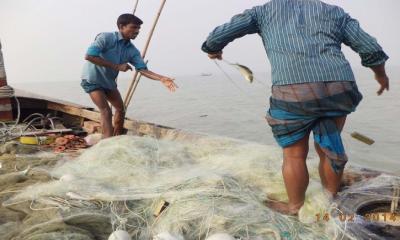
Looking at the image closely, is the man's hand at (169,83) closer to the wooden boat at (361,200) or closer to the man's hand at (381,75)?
the wooden boat at (361,200)

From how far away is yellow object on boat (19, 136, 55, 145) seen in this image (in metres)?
→ 5.71

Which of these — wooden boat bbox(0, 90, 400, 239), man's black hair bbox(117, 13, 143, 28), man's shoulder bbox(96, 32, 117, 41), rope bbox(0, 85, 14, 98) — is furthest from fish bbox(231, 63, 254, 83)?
rope bbox(0, 85, 14, 98)

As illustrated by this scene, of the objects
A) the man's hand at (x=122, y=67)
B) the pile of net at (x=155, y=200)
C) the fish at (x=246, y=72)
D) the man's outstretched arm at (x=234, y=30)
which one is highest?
the man's outstretched arm at (x=234, y=30)

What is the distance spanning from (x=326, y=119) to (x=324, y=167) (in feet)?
1.45

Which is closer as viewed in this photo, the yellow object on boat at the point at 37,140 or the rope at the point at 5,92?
the yellow object on boat at the point at 37,140

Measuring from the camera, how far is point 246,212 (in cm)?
270

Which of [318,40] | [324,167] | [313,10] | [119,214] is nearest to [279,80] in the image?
[318,40]

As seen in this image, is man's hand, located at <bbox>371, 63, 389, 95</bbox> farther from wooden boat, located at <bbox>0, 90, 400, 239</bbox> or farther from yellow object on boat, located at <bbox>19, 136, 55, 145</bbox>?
yellow object on boat, located at <bbox>19, 136, 55, 145</bbox>

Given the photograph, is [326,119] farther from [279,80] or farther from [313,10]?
[313,10]

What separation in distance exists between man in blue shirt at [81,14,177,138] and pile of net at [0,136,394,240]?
157 cm

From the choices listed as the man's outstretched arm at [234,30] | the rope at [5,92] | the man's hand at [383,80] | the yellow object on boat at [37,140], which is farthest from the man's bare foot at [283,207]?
the rope at [5,92]

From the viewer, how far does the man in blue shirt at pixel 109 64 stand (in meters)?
5.37

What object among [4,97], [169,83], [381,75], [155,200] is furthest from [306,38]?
[4,97]

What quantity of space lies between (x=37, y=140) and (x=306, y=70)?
4.52 metres
